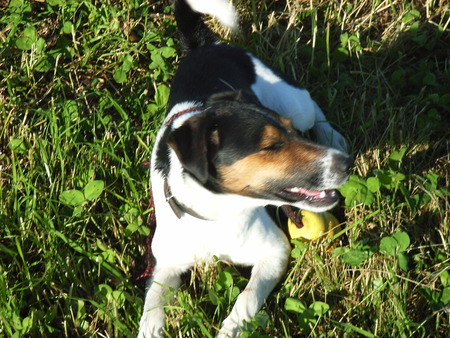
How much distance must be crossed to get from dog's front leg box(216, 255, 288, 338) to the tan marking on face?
62cm

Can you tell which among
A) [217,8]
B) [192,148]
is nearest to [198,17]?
[217,8]

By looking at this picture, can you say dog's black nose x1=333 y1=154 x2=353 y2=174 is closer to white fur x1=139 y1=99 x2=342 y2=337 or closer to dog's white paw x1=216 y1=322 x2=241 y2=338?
white fur x1=139 y1=99 x2=342 y2=337

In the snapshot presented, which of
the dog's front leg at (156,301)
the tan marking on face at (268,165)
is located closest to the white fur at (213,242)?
the dog's front leg at (156,301)

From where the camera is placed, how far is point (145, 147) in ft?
15.1

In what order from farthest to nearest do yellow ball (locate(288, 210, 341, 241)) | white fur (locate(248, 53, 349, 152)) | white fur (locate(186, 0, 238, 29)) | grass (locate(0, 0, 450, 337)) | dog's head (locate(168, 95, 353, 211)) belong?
white fur (locate(248, 53, 349, 152))
white fur (locate(186, 0, 238, 29))
yellow ball (locate(288, 210, 341, 241))
grass (locate(0, 0, 450, 337))
dog's head (locate(168, 95, 353, 211))

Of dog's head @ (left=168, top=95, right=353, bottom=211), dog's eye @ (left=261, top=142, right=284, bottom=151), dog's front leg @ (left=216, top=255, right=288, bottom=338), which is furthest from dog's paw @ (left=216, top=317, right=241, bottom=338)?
dog's eye @ (left=261, top=142, right=284, bottom=151)

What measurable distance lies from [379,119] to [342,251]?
1406mm

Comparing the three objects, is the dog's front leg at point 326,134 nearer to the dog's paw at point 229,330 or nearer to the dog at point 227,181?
the dog at point 227,181

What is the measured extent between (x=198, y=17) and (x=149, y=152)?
41.8 inches

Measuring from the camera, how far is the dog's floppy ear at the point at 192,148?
125 inches

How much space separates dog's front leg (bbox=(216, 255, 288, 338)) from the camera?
3.44 m

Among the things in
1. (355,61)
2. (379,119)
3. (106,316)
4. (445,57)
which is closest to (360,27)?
(355,61)

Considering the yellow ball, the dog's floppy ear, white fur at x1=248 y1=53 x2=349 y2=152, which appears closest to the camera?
the dog's floppy ear

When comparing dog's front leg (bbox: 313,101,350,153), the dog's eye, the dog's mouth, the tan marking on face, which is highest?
the dog's eye
